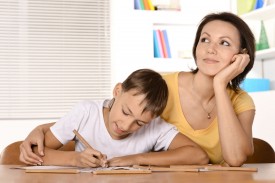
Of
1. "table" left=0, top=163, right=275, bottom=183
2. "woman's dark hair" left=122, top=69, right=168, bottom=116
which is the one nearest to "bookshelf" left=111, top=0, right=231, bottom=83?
"woman's dark hair" left=122, top=69, right=168, bottom=116

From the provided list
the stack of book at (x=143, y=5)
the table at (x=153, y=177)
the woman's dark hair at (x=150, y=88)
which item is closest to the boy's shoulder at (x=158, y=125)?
the woman's dark hair at (x=150, y=88)

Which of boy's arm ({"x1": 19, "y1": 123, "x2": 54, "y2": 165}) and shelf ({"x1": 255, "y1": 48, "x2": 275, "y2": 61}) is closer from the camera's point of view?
boy's arm ({"x1": 19, "y1": 123, "x2": 54, "y2": 165})

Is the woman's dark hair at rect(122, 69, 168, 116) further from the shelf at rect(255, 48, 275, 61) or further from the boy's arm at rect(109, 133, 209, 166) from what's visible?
the shelf at rect(255, 48, 275, 61)

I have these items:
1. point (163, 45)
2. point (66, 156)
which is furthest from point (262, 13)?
point (66, 156)

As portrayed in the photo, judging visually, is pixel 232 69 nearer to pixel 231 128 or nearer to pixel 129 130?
pixel 231 128

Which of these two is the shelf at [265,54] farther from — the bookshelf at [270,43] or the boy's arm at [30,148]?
the boy's arm at [30,148]

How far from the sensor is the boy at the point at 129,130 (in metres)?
1.42

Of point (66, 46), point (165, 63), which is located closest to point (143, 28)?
point (165, 63)

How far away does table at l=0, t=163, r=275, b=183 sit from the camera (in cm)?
95

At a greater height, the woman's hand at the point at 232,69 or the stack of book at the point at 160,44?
the stack of book at the point at 160,44

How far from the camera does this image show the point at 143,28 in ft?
14.5

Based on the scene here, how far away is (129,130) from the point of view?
1495mm

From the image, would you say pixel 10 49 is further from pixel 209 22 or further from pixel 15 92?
pixel 209 22

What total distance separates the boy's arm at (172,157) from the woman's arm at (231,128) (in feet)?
0.30
